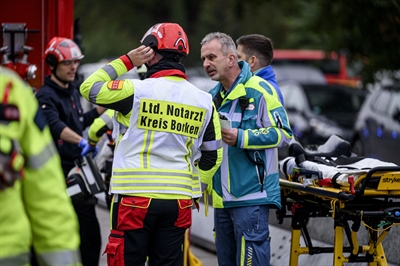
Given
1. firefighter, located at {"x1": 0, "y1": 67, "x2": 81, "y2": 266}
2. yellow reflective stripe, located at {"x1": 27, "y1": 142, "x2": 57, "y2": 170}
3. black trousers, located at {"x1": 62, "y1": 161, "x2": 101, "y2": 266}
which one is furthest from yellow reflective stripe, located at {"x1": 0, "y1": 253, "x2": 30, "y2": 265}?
black trousers, located at {"x1": 62, "y1": 161, "x2": 101, "y2": 266}

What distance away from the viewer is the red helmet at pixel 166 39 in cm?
493

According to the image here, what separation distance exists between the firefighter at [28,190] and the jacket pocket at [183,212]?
182cm

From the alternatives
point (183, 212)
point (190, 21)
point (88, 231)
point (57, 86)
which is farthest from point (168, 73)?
point (190, 21)

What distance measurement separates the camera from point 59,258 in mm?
3004

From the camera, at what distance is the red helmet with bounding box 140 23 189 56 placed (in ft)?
16.2

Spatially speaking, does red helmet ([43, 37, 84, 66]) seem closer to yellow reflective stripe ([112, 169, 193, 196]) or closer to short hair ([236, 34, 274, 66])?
short hair ([236, 34, 274, 66])

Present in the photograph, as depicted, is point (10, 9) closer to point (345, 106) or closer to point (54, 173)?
point (54, 173)

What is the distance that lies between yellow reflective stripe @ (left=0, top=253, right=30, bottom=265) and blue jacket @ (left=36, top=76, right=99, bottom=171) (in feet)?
12.0

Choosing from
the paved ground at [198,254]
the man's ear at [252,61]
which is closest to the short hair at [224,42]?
the man's ear at [252,61]

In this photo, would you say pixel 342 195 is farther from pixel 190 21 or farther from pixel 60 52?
pixel 190 21

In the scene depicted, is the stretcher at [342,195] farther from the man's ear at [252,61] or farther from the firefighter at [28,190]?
the firefighter at [28,190]

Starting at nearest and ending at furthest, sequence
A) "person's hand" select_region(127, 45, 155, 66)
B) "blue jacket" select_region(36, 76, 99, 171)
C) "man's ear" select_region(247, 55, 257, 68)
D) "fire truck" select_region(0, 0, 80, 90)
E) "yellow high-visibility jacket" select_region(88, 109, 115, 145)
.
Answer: "person's hand" select_region(127, 45, 155, 66), "man's ear" select_region(247, 55, 257, 68), "yellow high-visibility jacket" select_region(88, 109, 115, 145), "blue jacket" select_region(36, 76, 99, 171), "fire truck" select_region(0, 0, 80, 90)

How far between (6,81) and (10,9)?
17.3 ft

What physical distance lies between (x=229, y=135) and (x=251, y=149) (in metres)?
0.25
